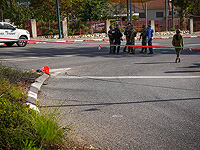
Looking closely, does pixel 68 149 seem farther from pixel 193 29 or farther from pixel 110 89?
pixel 193 29

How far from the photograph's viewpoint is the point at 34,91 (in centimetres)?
845

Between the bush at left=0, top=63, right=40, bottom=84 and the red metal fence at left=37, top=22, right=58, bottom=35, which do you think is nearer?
the bush at left=0, top=63, right=40, bottom=84

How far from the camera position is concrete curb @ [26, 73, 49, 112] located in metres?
6.98

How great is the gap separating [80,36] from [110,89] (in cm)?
2738

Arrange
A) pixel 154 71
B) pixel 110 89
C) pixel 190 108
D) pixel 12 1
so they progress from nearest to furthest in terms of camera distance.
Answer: pixel 190 108, pixel 110 89, pixel 154 71, pixel 12 1

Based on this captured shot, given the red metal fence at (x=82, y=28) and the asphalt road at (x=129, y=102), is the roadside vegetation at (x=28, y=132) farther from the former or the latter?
the red metal fence at (x=82, y=28)

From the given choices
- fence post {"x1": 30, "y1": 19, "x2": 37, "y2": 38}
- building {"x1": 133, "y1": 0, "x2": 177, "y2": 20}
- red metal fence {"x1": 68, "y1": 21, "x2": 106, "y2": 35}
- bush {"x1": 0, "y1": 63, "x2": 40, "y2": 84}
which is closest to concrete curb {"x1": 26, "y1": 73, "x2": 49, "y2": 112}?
bush {"x1": 0, "y1": 63, "x2": 40, "y2": 84}

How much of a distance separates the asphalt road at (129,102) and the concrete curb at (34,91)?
0.19 meters

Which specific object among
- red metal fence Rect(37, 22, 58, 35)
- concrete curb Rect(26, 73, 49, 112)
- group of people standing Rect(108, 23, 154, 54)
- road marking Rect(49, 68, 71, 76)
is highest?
red metal fence Rect(37, 22, 58, 35)

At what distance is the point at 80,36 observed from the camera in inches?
1417

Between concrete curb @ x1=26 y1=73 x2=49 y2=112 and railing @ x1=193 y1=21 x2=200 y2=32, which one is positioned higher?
railing @ x1=193 y1=21 x2=200 y2=32

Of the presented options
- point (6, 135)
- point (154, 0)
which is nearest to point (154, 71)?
point (6, 135)

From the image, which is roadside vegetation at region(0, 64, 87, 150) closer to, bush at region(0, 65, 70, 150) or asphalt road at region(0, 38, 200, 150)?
bush at region(0, 65, 70, 150)

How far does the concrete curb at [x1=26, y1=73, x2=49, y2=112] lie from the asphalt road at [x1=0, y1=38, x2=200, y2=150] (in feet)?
0.62
